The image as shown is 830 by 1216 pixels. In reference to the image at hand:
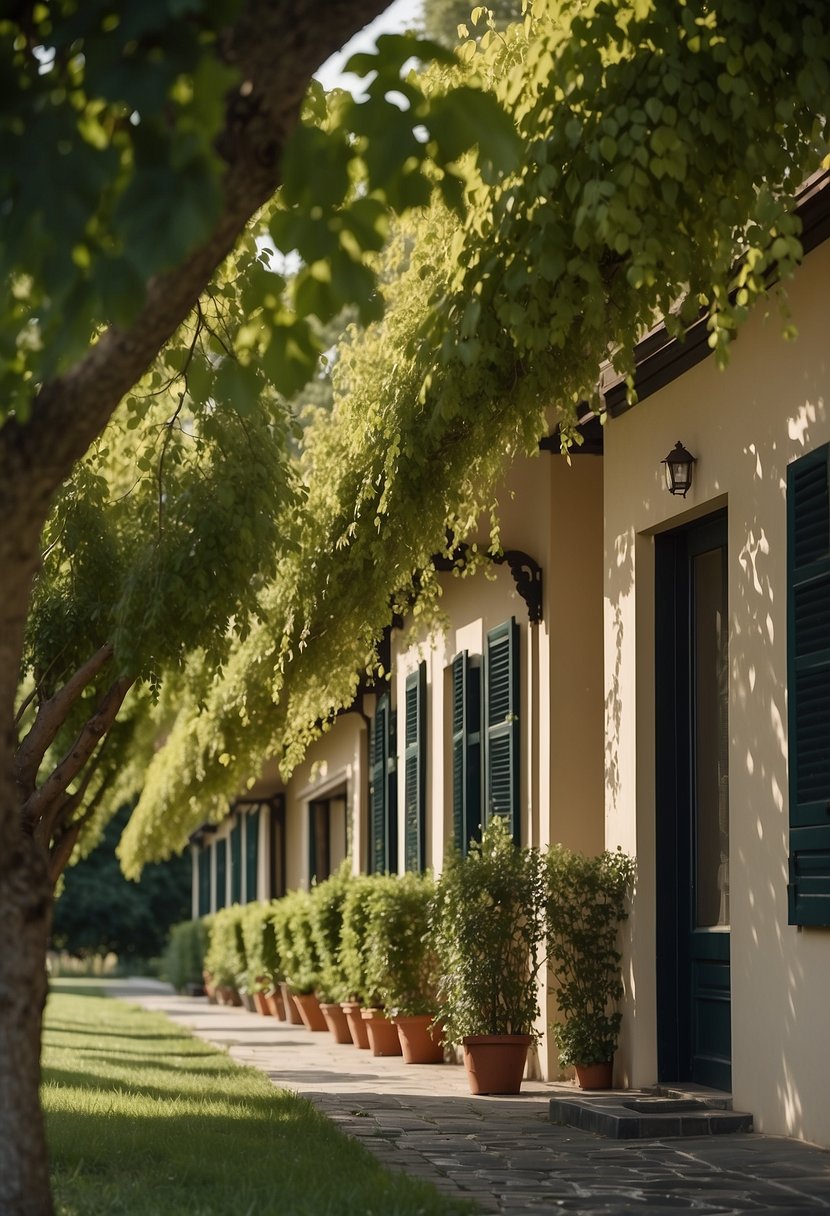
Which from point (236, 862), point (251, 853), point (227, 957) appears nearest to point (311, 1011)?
point (227, 957)

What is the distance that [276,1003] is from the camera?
66.2ft

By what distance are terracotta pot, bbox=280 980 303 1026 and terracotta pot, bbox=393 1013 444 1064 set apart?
248 inches

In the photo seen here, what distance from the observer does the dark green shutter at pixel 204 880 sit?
3582cm

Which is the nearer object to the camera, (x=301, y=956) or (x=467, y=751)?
(x=467, y=751)

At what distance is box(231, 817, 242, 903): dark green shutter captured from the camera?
28922 millimetres

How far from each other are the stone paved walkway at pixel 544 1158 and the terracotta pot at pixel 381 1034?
252cm

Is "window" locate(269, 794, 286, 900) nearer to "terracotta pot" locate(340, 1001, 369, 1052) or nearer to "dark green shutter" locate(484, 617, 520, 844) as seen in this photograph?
"terracotta pot" locate(340, 1001, 369, 1052)

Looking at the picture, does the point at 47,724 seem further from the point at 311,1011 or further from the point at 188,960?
the point at 188,960

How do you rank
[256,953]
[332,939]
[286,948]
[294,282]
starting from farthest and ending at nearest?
[256,953] → [286,948] → [332,939] → [294,282]

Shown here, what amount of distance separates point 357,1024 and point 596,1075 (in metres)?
5.28

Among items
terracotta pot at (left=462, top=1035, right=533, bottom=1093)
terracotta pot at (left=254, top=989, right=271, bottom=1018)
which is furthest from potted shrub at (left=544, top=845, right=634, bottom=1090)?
terracotta pot at (left=254, top=989, right=271, bottom=1018)

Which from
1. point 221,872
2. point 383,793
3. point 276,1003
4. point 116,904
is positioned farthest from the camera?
point 116,904

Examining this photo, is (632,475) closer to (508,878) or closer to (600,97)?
(508,878)

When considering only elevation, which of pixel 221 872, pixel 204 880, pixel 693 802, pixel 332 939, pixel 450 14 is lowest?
pixel 332 939
